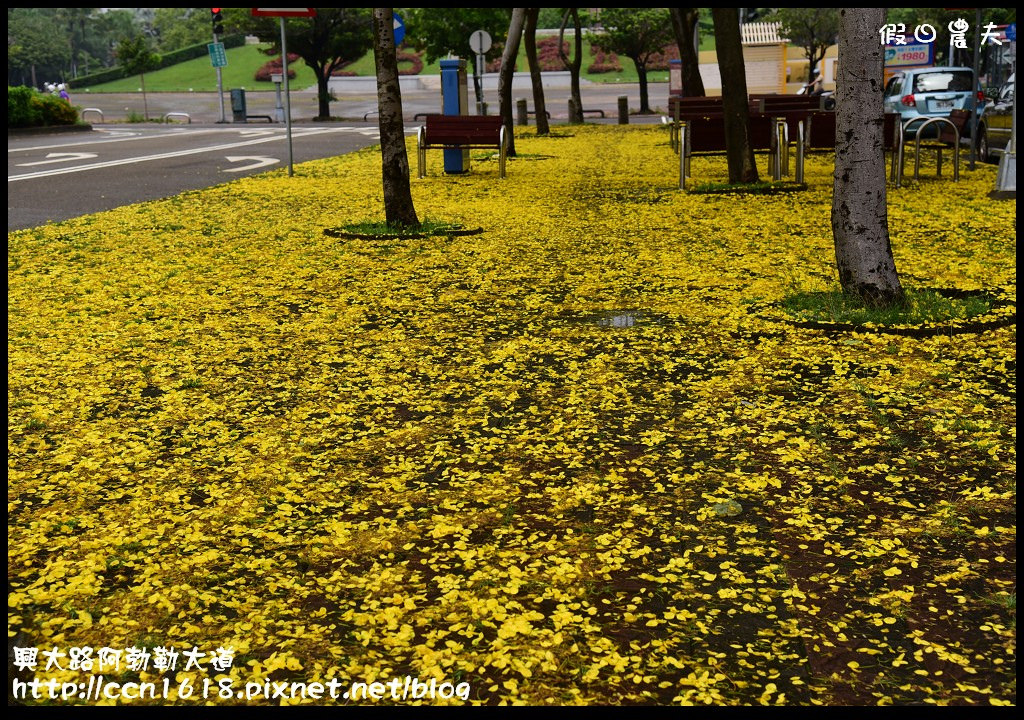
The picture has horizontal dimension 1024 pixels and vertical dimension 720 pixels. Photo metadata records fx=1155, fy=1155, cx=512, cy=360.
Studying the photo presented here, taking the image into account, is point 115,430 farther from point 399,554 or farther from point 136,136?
point 136,136

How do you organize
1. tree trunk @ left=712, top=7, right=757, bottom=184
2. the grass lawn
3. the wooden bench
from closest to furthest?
the grass lawn, tree trunk @ left=712, top=7, right=757, bottom=184, the wooden bench

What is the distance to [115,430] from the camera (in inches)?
222

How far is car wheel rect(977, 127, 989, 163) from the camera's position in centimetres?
2022

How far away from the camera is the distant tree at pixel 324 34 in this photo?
2060 inches

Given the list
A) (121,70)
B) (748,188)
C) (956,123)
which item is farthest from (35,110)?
(121,70)

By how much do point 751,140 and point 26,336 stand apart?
37.5 ft

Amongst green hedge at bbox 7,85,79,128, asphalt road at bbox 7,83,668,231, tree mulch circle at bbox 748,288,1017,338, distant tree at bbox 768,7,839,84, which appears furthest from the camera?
distant tree at bbox 768,7,839,84

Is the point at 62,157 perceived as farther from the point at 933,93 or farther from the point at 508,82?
the point at 933,93

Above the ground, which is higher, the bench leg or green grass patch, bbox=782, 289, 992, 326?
the bench leg

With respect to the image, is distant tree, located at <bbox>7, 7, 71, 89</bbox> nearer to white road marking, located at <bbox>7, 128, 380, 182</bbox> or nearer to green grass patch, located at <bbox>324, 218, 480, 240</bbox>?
white road marking, located at <bbox>7, 128, 380, 182</bbox>

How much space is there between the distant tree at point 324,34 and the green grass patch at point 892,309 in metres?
46.3

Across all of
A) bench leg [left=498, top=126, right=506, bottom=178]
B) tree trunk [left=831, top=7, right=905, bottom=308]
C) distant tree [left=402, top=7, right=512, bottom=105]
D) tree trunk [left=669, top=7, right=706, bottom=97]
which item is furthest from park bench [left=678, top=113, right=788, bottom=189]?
distant tree [left=402, top=7, right=512, bottom=105]

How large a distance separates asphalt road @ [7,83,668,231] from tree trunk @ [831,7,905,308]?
32.7 feet

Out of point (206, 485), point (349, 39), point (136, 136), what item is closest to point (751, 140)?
point (206, 485)
